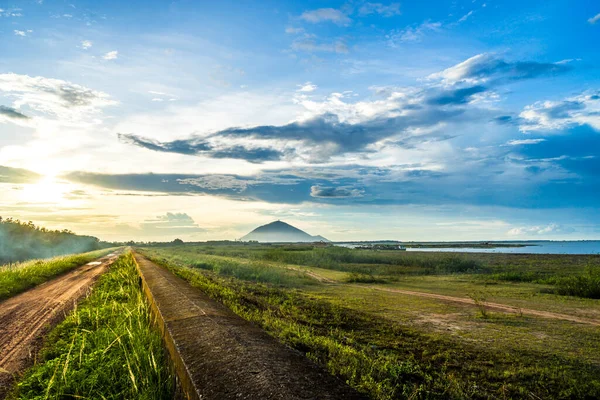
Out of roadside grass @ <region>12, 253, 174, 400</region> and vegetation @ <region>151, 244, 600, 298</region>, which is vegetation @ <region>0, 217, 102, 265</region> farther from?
roadside grass @ <region>12, 253, 174, 400</region>

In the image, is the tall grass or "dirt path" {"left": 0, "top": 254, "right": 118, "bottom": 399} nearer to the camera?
"dirt path" {"left": 0, "top": 254, "right": 118, "bottom": 399}

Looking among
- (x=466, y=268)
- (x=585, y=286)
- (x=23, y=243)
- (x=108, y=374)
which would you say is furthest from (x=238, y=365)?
(x=23, y=243)

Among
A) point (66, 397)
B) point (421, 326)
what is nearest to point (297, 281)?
point (421, 326)

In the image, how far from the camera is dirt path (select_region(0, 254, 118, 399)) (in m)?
4.97

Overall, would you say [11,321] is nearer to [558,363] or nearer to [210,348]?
[210,348]

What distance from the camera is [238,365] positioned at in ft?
8.98

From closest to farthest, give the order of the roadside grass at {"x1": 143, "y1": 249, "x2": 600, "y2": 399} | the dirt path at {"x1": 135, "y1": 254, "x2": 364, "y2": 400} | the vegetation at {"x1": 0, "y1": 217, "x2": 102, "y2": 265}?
1. the dirt path at {"x1": 135, "y1": 254, "x2": 364, "y2": 400}
2. the roadside grass at {"x1": 143, "y1": 249, "x2": 600, "y2": 399}
3. the vegetation at {"x1": 0, "y1": 217, "x2": 102, "y2": 265}

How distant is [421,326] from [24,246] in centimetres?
6529

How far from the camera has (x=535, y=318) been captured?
10383 millimetres

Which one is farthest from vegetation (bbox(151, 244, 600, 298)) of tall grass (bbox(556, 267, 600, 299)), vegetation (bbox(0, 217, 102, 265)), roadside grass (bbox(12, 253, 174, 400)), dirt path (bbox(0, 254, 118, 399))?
vegetation (bbox(0, 217, 102, 265))

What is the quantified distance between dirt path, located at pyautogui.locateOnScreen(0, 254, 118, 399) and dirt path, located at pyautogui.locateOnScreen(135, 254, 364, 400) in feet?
5.50

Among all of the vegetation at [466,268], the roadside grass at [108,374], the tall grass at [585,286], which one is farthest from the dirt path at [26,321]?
the tall grass at [585,286]

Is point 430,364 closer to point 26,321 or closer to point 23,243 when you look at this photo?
point 26,321

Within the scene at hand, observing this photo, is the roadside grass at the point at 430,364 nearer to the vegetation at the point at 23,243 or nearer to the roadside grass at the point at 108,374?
the roadside grass at the point at 108,374
